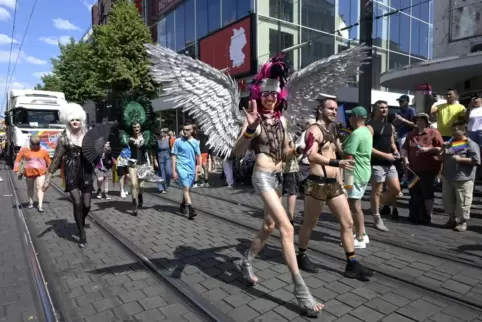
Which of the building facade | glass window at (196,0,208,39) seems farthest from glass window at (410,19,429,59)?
the building facade

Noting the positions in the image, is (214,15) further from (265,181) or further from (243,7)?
(265,181)

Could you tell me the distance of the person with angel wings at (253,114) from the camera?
10.5ft

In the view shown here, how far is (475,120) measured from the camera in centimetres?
708

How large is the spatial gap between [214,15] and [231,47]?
308 centimetres

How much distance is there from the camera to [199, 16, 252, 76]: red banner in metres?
20.5

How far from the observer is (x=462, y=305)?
10.4 feet

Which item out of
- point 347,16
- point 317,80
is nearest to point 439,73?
point 317,80

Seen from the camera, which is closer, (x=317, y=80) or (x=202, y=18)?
(x=317, y=80)

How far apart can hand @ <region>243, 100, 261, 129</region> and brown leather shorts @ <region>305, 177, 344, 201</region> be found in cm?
107

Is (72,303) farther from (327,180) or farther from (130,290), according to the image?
(327,180)

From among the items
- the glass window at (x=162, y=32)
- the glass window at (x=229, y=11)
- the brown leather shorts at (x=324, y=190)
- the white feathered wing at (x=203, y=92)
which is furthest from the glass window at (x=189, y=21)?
the brown leather shorts at (x=324, y=190)

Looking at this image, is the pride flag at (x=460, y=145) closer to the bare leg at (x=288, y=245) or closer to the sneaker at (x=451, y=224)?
the sneaker at (x=451, y=224)

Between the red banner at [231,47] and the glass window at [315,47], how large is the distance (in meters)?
3.44

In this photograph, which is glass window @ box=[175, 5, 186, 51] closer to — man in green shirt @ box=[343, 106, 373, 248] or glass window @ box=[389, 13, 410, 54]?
glass window @ box=[389, 13, 410, 54]
